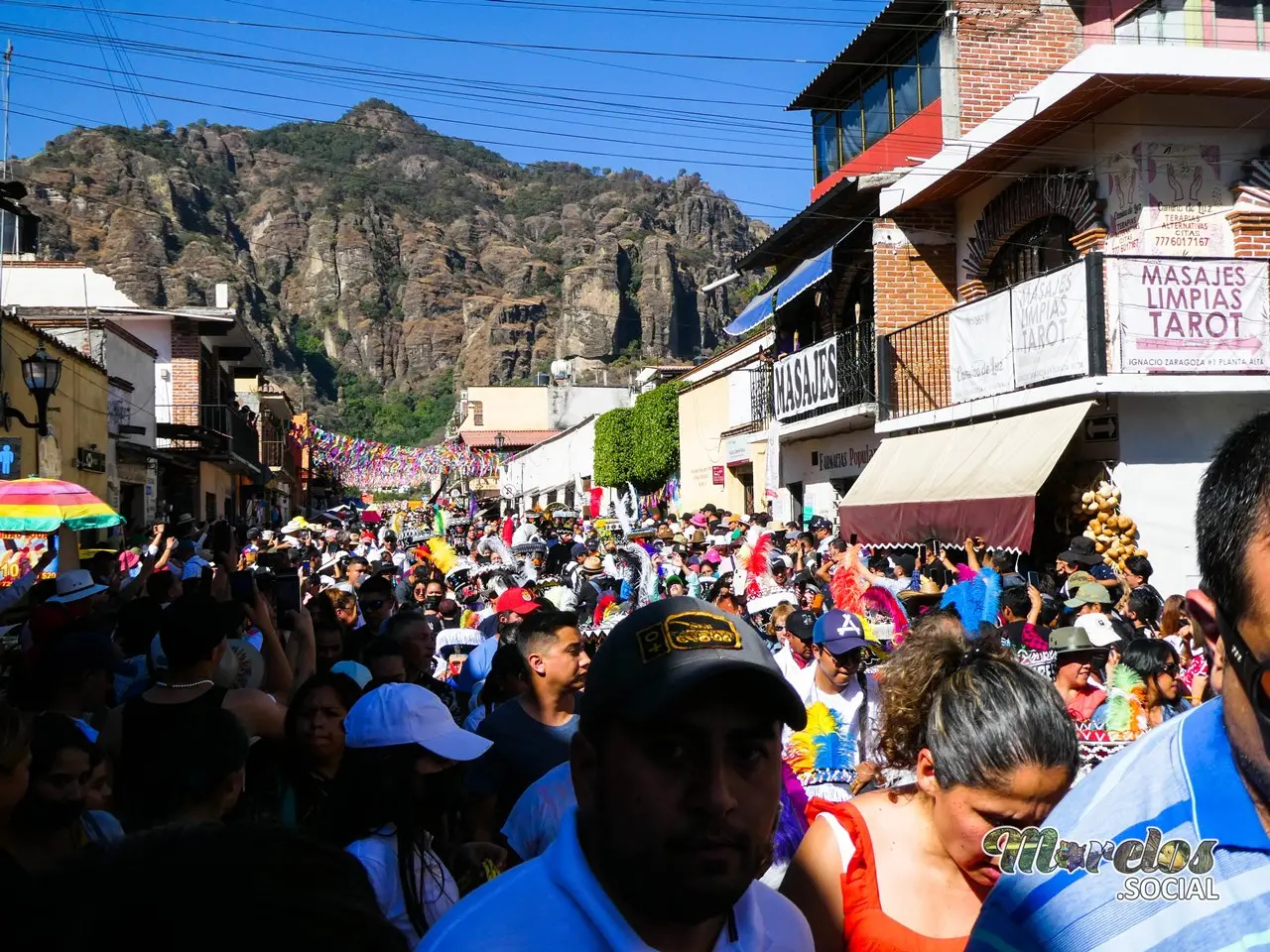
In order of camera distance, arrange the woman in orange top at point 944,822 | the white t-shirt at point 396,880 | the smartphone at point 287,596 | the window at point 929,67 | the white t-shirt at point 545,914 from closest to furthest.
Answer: the white t-shirt at point 545,914
the woman in orange top at point 944,822
the white t-shirt at point 396,880
the smartphone at point 287,596
the window at point 929,67

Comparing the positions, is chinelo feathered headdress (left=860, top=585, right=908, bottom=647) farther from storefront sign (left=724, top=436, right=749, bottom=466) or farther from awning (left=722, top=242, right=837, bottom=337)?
storefront sign (left=724, top=436, right=749, bottom=466)

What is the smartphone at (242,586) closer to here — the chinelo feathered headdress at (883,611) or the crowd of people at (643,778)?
the crowd of people at (643,778)

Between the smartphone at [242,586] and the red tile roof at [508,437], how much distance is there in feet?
206

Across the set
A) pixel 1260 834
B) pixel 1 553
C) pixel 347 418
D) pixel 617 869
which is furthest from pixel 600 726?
pixel 347 418

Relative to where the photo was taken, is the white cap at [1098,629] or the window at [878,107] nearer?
the white cap at [1098,629]

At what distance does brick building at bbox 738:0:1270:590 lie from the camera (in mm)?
12398

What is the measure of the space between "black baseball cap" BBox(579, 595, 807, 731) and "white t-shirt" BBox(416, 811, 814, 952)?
0.68 ft

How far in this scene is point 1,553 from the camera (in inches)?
448

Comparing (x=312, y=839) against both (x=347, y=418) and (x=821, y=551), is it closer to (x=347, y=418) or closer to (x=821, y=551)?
(x=821, y=551)

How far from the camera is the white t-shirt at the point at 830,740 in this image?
4.45m

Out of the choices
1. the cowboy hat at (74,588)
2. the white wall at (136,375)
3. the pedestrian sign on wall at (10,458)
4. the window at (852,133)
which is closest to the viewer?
→ the cowboy hat at (74,588)

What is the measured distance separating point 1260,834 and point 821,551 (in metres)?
14.6

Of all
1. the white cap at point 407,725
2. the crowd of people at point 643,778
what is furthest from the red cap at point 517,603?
the white cap at point 407,725

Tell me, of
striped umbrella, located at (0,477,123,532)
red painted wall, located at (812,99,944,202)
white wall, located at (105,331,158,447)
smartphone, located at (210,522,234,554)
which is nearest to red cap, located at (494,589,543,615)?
smartphone, located at (210,522,234,554)
